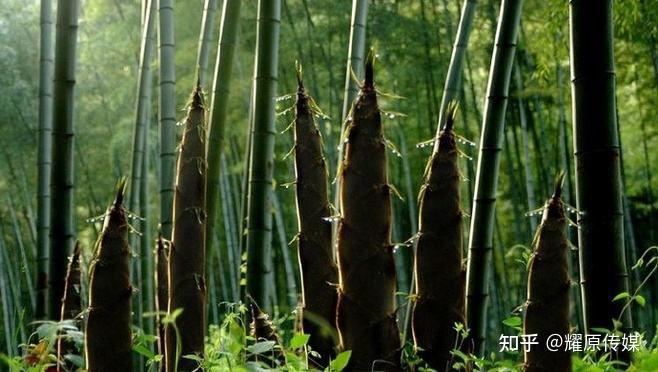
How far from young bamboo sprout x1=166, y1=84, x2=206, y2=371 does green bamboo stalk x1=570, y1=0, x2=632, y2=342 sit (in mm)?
742

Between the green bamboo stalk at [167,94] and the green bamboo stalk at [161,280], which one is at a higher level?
the green bamboo stalk at [167,94]

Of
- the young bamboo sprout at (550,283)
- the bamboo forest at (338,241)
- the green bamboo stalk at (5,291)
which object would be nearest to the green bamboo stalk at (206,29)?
the bamboo forest at (338,241)

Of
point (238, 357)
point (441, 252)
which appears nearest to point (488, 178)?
point (441, 252)

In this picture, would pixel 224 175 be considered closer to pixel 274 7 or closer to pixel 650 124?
pixel 650 124

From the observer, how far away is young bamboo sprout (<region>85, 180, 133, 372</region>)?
1.28 metres

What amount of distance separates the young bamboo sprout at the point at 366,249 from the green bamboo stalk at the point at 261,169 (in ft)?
2.89

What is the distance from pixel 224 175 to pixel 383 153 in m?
8.45

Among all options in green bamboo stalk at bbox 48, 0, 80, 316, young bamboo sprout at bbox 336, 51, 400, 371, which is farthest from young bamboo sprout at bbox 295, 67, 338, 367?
green bamboo stalk at bbox 48, 0, 80, 316

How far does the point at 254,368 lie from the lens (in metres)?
1.33

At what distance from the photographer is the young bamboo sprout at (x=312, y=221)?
1.45 metres

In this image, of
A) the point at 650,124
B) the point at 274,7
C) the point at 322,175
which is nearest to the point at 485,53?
the point at 650,124

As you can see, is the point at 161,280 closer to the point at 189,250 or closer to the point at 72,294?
the point at 72,294

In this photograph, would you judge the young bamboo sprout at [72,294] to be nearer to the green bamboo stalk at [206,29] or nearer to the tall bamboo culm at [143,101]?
the green bamboo stalk at [206,29]

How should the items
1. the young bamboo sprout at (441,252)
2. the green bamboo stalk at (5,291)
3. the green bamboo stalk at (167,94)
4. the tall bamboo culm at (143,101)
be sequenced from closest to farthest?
1. the young bamboo sprout at (441,252)
2. the green bamboo stalk at (167,94)
3. the tall bamboo culm at (143,101)
4. the green bamboo stalk at (5,291)
